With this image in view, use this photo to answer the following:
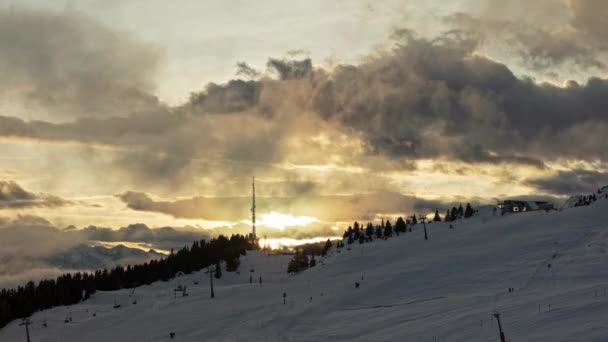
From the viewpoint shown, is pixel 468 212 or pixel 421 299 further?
pixel 468 212

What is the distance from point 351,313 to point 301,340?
42.0 feet

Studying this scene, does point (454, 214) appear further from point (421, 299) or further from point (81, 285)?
point (421, 299)

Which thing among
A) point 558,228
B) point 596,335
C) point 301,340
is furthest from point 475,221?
point 596,335

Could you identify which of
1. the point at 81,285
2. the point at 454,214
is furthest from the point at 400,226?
the point at 81,285

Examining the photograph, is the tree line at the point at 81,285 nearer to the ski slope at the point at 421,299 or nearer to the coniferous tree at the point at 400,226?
the ski slope at the point at 421,299

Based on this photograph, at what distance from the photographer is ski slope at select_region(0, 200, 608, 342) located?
62.5 metres

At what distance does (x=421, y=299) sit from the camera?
8531cm

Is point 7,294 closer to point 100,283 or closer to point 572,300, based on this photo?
point 100,283

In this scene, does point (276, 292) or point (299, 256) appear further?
point (299, 256)

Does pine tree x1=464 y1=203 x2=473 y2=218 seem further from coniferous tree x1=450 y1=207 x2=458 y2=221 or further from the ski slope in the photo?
the ski slope

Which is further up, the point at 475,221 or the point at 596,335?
the point at 475,221

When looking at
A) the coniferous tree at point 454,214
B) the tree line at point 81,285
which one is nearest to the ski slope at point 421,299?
the tree line at point 81,285

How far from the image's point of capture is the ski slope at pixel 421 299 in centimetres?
6253

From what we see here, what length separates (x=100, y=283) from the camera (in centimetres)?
18600
